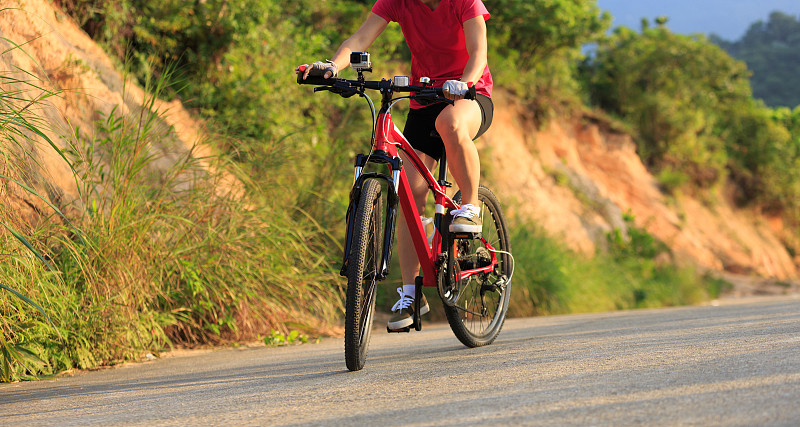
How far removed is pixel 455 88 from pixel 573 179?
16.7 meters

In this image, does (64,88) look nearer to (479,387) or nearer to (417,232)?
(417,232)

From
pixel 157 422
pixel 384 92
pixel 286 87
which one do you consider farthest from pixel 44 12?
pixel 157 422

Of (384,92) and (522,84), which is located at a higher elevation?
(522,84)

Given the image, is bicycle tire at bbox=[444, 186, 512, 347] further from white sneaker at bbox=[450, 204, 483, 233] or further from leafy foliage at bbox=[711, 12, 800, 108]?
leafy foliage at bbox=[711, 12, 800, 108]

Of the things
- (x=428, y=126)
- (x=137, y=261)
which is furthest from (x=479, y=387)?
(x=137, y=261)

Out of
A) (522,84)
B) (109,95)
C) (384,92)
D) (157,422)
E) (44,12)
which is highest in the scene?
(522,84)

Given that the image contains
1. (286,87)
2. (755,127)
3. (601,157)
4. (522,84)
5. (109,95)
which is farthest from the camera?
(755,127)

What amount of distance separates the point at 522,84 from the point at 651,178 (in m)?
6.49

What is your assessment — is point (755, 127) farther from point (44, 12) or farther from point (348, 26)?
point (44, 12)

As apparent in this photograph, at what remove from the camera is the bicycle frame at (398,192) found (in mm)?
3949

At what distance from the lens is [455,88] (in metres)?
3.93

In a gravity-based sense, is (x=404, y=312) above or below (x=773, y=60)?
below

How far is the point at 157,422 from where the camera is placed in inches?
119

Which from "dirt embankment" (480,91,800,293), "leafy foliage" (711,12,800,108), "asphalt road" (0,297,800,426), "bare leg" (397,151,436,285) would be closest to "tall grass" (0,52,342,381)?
"asphalt road" (0,297,800,426)
